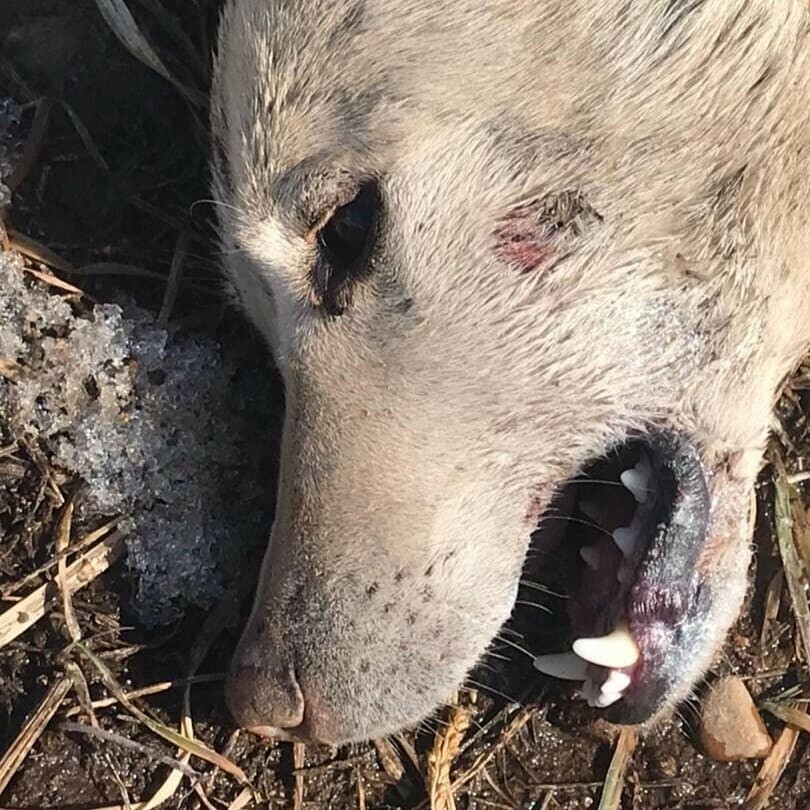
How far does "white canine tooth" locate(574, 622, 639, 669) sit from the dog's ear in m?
0.65

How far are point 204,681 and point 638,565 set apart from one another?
107 cm

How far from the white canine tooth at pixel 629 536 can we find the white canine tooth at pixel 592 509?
0.10 metres

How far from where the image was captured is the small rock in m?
2.85

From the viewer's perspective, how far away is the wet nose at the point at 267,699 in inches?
89.9

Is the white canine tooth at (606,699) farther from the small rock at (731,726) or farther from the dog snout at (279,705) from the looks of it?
the small rock at (731,726)

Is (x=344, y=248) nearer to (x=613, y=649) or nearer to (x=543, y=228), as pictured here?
(x=543, y=228)

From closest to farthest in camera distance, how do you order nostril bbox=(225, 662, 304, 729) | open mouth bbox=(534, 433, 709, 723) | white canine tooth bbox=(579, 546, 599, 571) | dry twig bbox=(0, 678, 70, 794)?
1. open mouth bbox=(534, 433, 709, 723)
2. nostril bbox=(225, 662, 304, 729)
3. white canine tooth bbox=(579, 546, 599, 571)
4. dry twig bbox=(0, 678, 70, 794)

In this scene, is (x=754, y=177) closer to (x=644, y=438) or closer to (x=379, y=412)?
(x=644, y=438)

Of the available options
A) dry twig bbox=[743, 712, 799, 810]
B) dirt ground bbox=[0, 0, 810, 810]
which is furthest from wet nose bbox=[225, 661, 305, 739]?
dry twig bbox=[743, 712, 799, 810]

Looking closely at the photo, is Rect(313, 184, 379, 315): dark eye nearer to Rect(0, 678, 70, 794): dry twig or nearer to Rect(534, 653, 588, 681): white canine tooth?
Rect(534, 653, 588, 681): white canine tooth

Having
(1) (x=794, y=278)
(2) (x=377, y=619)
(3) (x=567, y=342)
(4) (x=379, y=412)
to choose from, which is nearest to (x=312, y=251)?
(4) (x=379, y=412)

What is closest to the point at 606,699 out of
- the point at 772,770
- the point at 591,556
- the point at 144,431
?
the point at 591,556

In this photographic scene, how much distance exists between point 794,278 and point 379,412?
0.72m

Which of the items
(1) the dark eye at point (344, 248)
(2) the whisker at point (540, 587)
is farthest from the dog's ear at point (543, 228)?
(2) the whisker at point (540, 587)
